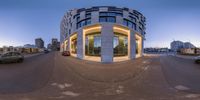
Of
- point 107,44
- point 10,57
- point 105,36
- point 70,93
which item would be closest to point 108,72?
point 70,93

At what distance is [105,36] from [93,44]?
10.3m

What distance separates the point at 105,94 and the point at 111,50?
14.2 metres

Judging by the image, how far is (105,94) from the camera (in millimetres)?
7480

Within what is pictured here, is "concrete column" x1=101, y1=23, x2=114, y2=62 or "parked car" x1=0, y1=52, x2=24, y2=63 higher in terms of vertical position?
"concrete column" x1=101, y1=23, x2=114, y2=62

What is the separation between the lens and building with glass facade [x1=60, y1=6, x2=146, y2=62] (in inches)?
848

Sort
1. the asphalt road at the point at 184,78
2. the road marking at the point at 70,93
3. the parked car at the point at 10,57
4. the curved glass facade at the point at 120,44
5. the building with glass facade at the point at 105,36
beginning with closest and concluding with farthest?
the road marking at the point at 70,93
the asphalt road at the point at 184,78
the parked car at the point at 10,57
the building with glass facade at the point at 105,36
the curved glass facade at the point at 120,44

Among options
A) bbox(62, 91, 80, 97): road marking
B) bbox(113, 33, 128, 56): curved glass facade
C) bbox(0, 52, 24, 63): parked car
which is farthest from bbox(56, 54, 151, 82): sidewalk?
bbox(113, 33, 128, 56): curved glass facade

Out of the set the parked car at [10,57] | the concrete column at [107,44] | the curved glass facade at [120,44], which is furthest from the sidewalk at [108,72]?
the curved glass facade at [120,44]

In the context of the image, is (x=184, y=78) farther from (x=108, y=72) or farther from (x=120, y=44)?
(x=120, y=44)

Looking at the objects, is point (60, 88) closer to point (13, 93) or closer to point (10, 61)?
point (13, 93)

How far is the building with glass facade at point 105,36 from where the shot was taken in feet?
70.6

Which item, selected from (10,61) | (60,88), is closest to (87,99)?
(60,88)

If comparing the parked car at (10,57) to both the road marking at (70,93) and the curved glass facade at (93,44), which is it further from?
the road marking at (70,93)

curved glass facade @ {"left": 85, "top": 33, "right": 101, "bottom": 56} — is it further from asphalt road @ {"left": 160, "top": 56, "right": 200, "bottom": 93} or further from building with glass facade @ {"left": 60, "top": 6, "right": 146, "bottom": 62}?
asphalt road @ {"left": 160, "top": 56, "right": 200, "bottom": 93}
